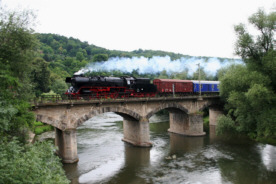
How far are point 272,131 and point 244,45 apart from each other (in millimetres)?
10450

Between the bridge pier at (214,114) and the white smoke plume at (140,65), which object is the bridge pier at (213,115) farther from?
the white smoke plume at (140,65)

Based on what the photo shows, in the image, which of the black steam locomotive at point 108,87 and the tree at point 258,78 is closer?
the tree at point 258,78

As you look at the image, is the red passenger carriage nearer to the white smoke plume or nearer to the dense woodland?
the white smoke plume

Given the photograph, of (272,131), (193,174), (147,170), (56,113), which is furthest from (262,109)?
(56,113)

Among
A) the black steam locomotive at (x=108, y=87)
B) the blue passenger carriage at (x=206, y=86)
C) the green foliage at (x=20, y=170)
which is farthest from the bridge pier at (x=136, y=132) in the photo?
the green foliage at (x=20, y=170)

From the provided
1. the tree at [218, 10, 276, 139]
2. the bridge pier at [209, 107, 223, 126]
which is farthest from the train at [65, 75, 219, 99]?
the tree at [218, 10, 276, 139]

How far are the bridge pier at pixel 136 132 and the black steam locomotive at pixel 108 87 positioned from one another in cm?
452

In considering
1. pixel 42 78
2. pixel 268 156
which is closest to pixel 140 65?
pixel 268 156

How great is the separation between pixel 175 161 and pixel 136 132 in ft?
29.1

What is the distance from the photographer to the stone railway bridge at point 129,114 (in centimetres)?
2594

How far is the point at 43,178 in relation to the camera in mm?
11578

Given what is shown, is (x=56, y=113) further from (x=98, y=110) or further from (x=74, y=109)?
(x=98, y=110)

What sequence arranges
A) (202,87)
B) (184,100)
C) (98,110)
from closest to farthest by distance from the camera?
A: (98,110), (184,100), (202,87)

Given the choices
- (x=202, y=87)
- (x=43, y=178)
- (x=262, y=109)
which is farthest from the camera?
(x=202, y=87)
